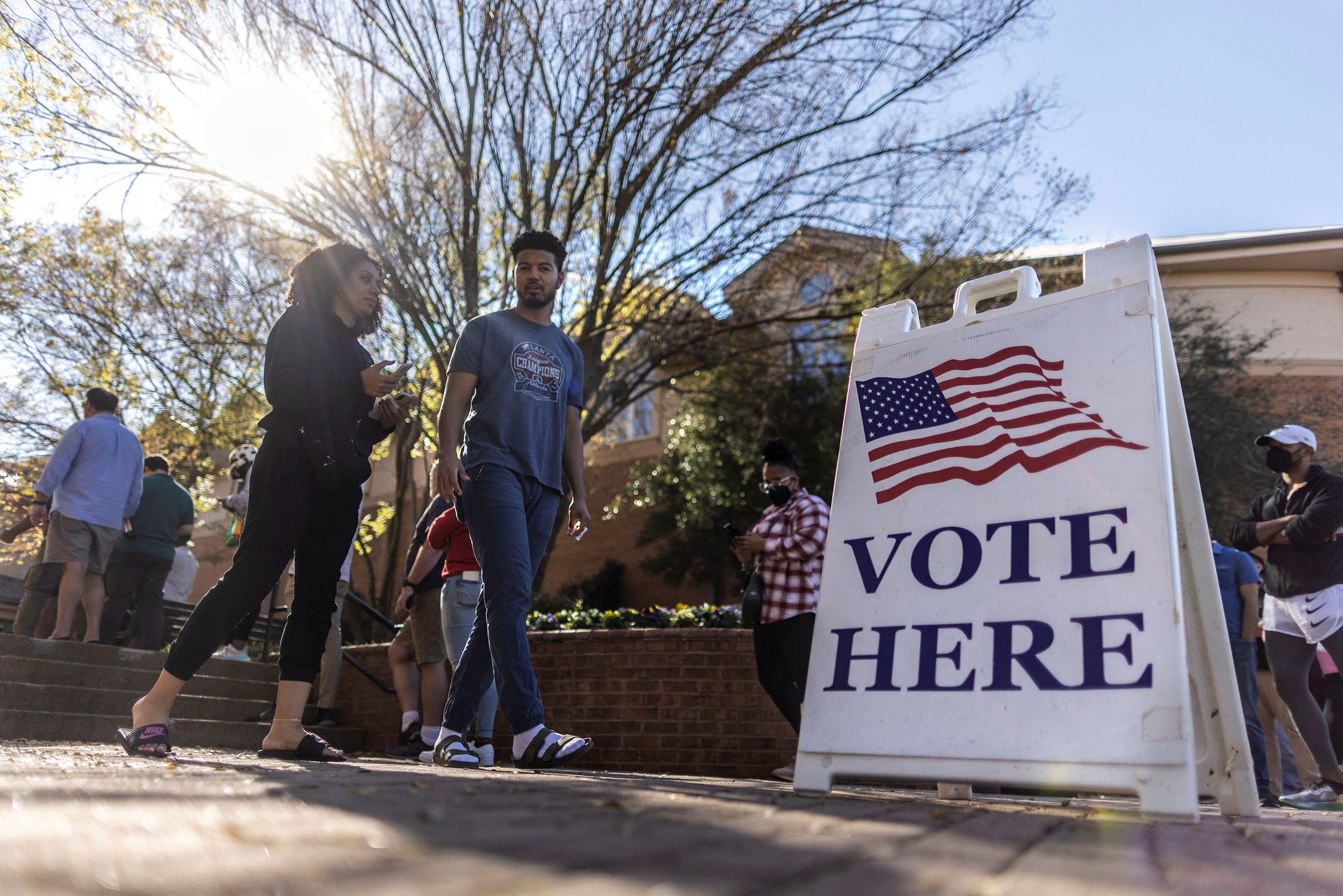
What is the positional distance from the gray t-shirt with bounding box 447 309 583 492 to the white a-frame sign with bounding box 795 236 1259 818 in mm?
1339

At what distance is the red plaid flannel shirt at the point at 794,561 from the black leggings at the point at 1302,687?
2488mm

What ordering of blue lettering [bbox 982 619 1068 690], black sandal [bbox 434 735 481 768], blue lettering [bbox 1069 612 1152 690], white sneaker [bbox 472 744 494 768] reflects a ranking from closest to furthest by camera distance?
blue lettering [bbox 1069 612 1152 690] → blue lettering [bbox 982 619 1068 690] → black sandal [bbox 434 735 481 768] → white sneaker [bbox 472 744 494 768]

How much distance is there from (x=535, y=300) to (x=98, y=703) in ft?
13.5

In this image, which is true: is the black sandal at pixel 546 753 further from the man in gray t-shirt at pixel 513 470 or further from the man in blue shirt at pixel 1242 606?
the man in blue shirt at pixel 1242 606

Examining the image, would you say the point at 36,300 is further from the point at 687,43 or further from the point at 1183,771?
the point at 1183,771

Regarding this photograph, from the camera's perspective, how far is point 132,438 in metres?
7.34

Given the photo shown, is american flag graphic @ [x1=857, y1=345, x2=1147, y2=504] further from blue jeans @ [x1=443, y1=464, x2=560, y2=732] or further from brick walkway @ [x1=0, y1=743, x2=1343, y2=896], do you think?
blue jeans @ [x1=443, y1=464, x2=560, y2=732]

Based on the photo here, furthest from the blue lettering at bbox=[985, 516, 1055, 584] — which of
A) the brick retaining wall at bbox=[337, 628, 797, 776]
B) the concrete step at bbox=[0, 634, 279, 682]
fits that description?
the concrete step at bbox=[0, 634, 279, 682]

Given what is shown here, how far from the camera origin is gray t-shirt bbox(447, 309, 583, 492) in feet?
12.9

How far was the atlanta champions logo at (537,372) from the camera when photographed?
4039mm

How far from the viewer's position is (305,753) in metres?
3.77

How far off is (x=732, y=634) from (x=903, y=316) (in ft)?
14.6

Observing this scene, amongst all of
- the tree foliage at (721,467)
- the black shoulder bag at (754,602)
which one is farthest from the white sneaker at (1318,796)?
the tree foliage at (721,467)

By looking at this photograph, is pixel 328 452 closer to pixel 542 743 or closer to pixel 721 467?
pixel 542 743
